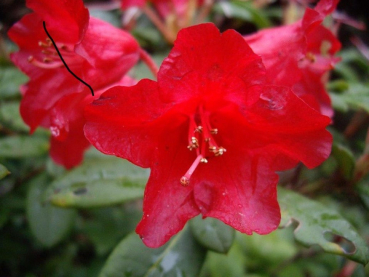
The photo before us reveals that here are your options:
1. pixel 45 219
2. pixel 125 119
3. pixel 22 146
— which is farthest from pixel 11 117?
pixel 125 119

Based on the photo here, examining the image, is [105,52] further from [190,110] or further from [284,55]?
[284,55]

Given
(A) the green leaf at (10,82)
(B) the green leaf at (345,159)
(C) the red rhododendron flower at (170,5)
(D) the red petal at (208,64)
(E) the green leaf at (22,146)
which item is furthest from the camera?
(C) the red rhododendron flower at (170,5)

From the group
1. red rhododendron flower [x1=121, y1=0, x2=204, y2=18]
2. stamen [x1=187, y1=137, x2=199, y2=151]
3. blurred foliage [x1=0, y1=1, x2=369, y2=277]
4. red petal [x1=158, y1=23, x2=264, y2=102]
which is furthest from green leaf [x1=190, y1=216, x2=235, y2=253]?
red rhododendron flower [x1=121, y1=0, x2=204, y2=18]

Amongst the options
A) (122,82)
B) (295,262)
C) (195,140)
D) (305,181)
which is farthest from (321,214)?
(295,262)

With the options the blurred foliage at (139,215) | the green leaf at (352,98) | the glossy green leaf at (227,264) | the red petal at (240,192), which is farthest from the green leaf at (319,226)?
the glossy green leaf at (227,264)

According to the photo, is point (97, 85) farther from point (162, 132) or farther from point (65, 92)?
point (162, 132)

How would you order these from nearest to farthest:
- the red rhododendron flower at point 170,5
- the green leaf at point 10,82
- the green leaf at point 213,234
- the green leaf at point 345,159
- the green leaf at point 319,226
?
the green leaf at point 319,226 → the green leaf at point 213,234 → the green leaf at point 345,159 → the green leaf at point 10,82 → the red rhododendron flower at point 170,5

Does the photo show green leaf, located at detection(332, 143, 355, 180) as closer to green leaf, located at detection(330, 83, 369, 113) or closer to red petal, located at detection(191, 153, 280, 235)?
green leaf, located at detection(330, 83, 369, 113)

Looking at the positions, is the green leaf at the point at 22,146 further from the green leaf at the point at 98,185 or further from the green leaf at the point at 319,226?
the green leaf at the point at 319,226
